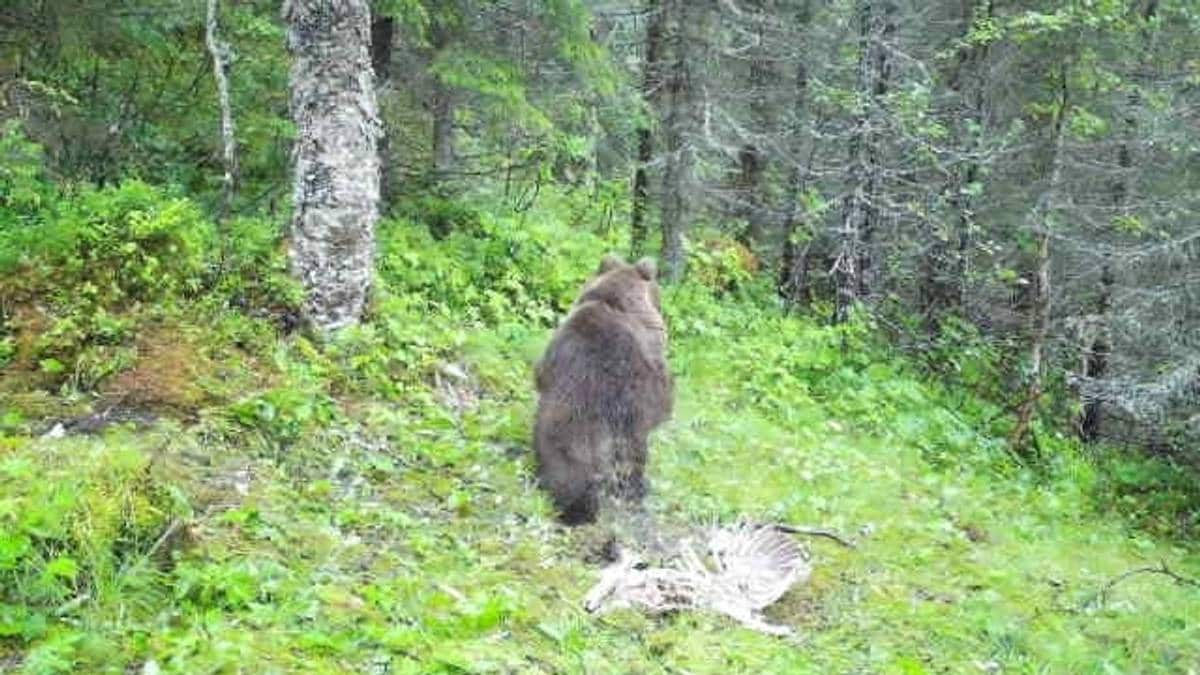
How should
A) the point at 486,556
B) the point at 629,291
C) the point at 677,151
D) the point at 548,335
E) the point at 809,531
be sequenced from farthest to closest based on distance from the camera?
the point at 677,151, the point at 548,335, the point at 629,291, the point at 809,531, the point at 486,556

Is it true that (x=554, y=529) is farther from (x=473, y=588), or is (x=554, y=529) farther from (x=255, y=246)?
(x=255, y=246)

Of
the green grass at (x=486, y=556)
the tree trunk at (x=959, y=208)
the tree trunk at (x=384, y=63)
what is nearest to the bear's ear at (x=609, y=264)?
the green grass at (x=486, y=556)

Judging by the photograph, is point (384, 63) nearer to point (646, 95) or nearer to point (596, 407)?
point (646, 95)

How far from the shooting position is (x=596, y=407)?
720 cm

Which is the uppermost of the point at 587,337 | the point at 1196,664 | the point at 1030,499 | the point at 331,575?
the point at 587,337

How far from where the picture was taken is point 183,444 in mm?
6062

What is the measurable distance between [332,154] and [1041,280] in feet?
37.1

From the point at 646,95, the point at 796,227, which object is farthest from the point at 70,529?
the point at 796,227

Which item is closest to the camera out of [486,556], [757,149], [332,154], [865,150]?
[486,556]

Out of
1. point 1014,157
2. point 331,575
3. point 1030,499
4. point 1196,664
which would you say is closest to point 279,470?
point 331,575

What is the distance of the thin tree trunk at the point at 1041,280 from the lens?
48.6 feet

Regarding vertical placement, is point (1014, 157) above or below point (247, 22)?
below

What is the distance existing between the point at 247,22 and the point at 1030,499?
9.82 meters

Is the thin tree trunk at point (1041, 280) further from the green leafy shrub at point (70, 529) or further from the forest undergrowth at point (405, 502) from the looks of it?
the green leafy shrub at point (70, 529)
